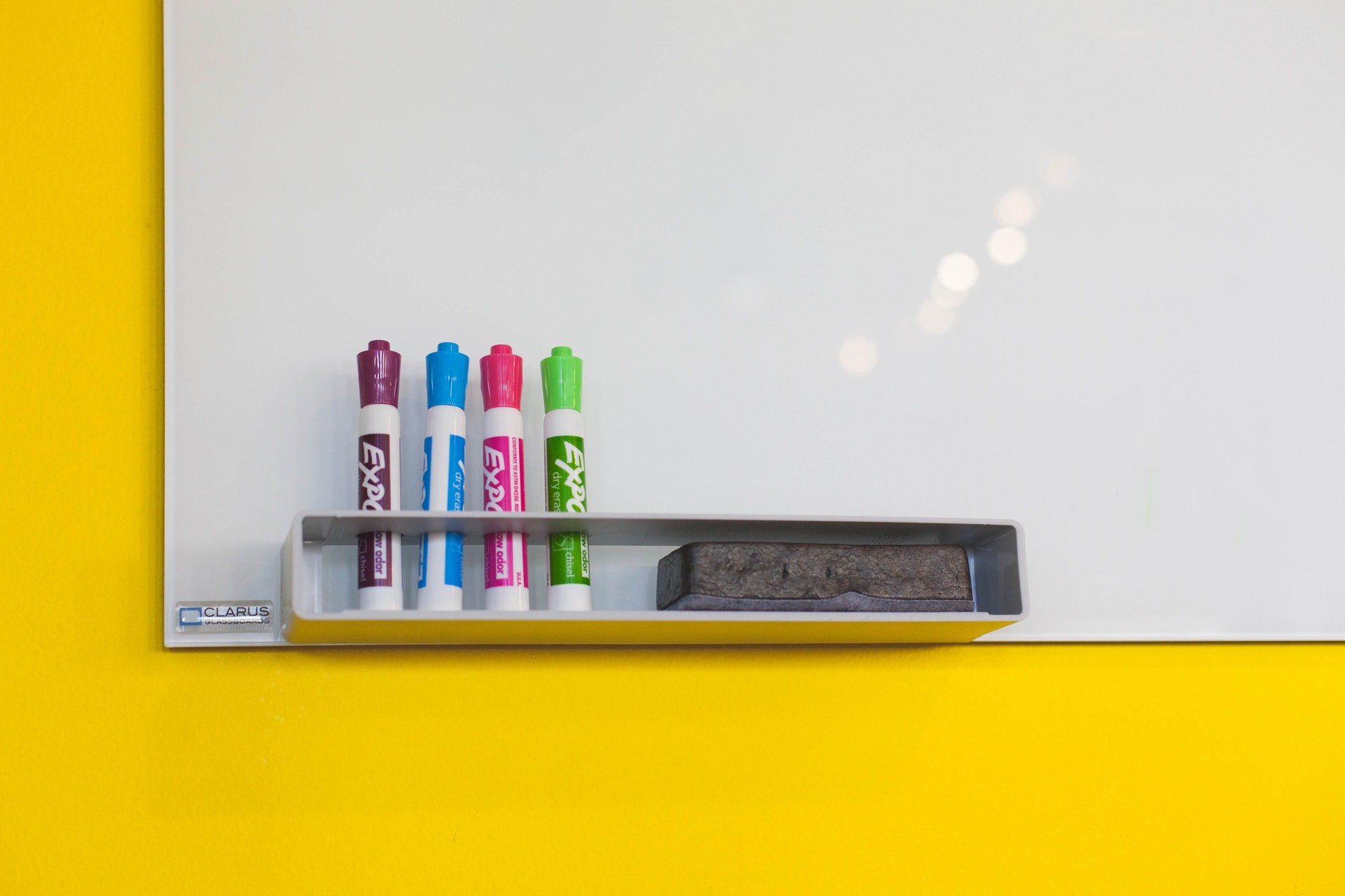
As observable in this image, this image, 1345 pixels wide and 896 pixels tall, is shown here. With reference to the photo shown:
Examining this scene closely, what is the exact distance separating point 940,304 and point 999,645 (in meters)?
0.37

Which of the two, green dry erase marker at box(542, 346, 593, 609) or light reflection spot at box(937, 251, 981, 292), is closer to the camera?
green dry erase marker at box(542, 346, 593, 609)

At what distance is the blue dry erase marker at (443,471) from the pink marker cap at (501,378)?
20 mm

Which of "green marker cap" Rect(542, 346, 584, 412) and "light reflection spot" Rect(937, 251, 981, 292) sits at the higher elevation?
"light reflection spot" Rect(937, 251, 981, 292)

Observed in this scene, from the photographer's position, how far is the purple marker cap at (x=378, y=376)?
0.94 m

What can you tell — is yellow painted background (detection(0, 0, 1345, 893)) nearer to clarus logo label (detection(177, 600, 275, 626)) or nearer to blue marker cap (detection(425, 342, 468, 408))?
clarus logo label (detection(177, 600, 275, 626))

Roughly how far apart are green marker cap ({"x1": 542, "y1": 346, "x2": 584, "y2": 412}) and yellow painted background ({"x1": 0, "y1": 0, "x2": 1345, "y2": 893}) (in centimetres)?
24

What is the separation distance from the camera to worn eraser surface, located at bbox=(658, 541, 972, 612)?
893mm

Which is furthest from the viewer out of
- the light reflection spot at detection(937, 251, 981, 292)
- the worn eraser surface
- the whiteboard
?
the light reflection spot at detection(937, 251, 981, 292)

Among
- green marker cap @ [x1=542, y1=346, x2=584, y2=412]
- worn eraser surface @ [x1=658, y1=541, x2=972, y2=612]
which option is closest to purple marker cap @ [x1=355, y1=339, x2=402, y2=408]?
green marker cap @ [x1=542, y1=346, x2=584, y2=412]

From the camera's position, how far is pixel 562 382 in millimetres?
978

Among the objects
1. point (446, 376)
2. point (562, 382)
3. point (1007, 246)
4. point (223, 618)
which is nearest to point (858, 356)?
point (1007, 246)

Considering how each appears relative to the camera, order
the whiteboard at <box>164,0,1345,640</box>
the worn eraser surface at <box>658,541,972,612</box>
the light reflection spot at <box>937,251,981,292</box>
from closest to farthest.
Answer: the worn eraser surface at <box>658,541,972,612</box>
the whiteboard at <box>164,0,1345,640</box>
the light reflection spot at <box>937,251,981,292</box>

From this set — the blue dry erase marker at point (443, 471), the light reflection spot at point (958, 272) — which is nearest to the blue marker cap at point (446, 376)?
the blue dry erase marker at point (443, 471)

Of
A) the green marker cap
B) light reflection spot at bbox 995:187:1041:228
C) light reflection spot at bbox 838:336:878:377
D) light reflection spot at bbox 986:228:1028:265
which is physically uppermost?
light reflection spot at bbox 995:187:1041:228
